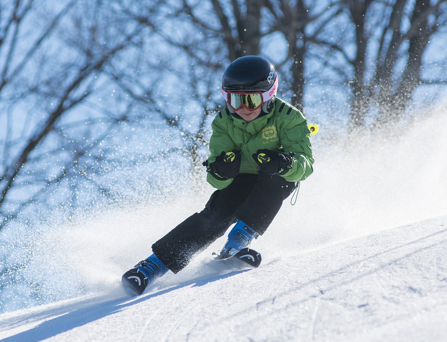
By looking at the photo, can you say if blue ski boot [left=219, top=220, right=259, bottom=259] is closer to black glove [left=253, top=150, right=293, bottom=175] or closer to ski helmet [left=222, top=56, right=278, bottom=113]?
black glove [left=253, top=150, right=293, bottom=175]

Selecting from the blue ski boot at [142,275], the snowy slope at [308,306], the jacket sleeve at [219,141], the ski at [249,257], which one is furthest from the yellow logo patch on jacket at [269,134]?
the blue ski boot at [142,275]

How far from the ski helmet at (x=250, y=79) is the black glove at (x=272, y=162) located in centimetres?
44

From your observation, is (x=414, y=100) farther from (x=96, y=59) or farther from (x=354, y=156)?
(x=96, y=59)

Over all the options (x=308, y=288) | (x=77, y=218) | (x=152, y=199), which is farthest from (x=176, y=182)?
(x=308, y=288)

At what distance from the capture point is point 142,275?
2.54 meters

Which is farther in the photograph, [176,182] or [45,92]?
[45,92]

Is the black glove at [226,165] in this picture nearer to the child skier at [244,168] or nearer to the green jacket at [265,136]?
the child skier at [244,168]

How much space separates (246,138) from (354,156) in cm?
583

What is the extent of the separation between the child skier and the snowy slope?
499mm

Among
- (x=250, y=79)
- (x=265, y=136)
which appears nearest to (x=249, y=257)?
(x=265, y=136)

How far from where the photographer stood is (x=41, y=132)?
10547mm

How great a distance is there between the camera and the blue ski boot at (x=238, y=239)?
2.73 metres

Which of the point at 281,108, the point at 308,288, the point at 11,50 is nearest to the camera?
the point at 308,288

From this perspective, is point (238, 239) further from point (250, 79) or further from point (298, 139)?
point (250, 79)
